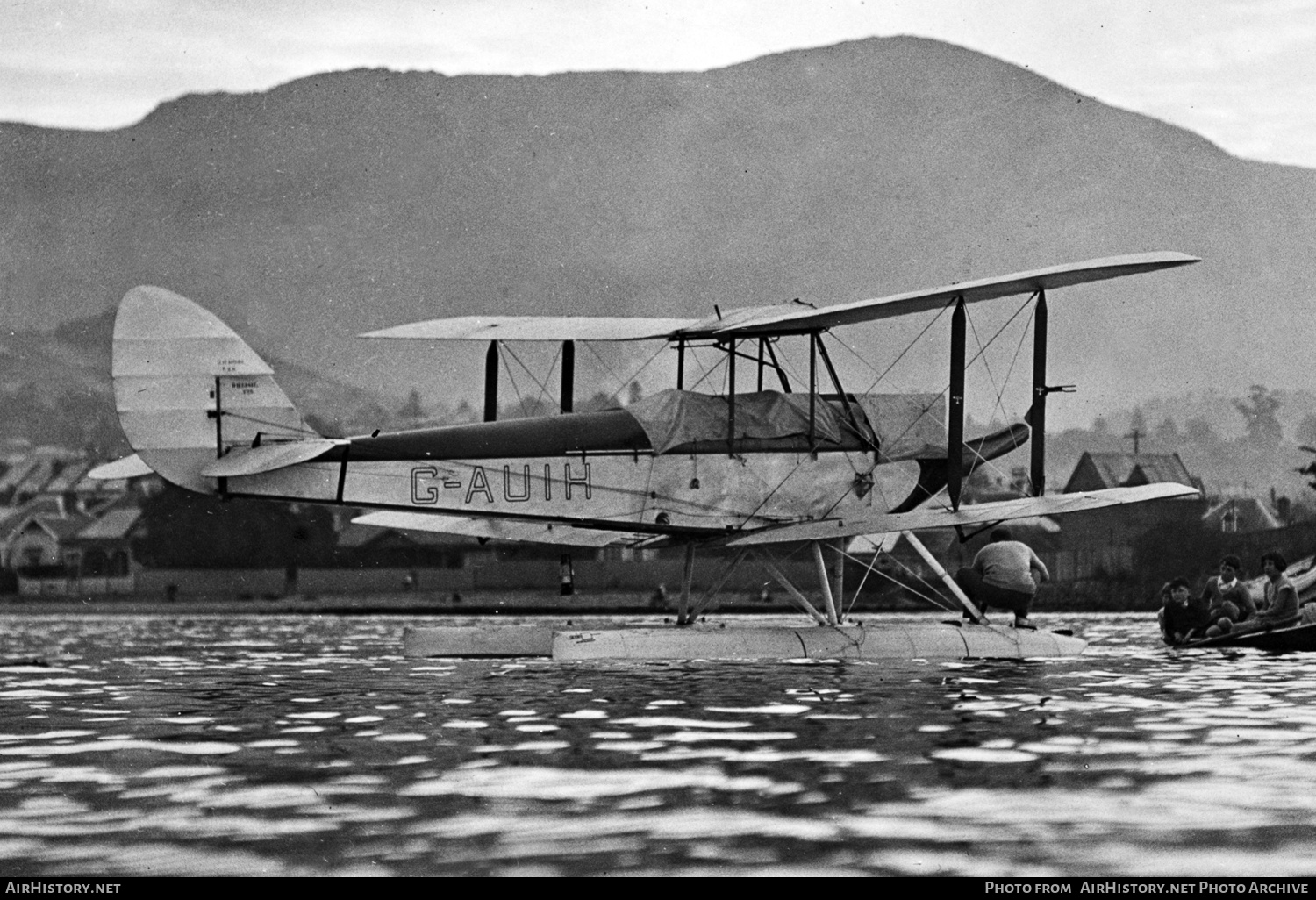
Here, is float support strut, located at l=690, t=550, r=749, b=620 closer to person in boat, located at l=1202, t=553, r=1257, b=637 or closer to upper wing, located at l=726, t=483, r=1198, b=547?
upper wing, located at l=726, t=483, r=1198, b=547

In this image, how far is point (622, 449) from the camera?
18.3 m

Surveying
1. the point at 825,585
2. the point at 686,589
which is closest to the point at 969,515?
the point at 825,585

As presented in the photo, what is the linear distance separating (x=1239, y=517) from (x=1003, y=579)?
2427 inches

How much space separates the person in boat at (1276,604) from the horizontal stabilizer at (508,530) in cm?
696

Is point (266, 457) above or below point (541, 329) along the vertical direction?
below

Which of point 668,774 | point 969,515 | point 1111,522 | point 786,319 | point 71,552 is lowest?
point 71,552

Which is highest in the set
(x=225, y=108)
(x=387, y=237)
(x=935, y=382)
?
(x=225, y=108)

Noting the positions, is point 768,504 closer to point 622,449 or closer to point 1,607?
point 622,449

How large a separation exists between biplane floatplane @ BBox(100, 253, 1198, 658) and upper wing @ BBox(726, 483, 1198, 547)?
0.03m

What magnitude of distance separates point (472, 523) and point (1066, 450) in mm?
108352

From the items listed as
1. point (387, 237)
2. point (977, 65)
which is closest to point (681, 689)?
point (387, 237)

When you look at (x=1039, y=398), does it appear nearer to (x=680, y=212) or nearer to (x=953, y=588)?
(x=953, y=588)

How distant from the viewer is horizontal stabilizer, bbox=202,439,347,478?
1766cm

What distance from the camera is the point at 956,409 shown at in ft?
57.3
